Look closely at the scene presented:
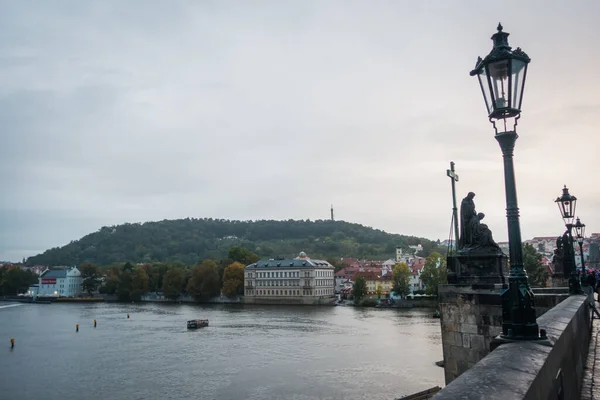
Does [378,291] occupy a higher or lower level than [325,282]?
lower

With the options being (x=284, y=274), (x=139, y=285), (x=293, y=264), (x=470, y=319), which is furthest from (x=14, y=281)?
(x=470, y=319)

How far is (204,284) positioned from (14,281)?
81.4 meters

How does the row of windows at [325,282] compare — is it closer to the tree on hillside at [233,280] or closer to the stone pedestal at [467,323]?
the tree on hillside at [233,280]

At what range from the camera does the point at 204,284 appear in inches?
4520

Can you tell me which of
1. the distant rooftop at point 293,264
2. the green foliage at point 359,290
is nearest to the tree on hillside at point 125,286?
the distant rooftop at point 293,264

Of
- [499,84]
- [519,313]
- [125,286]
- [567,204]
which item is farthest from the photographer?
[125,286]

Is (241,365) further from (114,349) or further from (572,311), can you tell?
(572,311)

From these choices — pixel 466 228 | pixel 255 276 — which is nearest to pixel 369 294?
pixel 255 276

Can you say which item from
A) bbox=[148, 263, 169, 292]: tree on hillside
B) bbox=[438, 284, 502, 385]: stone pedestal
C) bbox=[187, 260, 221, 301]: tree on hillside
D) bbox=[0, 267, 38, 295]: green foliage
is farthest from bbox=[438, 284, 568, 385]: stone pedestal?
bbox=[0, 267, 38, 295]: green foliage

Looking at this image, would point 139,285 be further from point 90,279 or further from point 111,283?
point 90,279

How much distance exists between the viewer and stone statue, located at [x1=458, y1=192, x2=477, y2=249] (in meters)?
15.6

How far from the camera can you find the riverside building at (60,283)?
151500 millimetres

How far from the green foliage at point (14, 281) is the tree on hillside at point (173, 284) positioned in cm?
6500

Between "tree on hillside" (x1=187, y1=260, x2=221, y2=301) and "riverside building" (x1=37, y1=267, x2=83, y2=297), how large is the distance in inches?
2315
